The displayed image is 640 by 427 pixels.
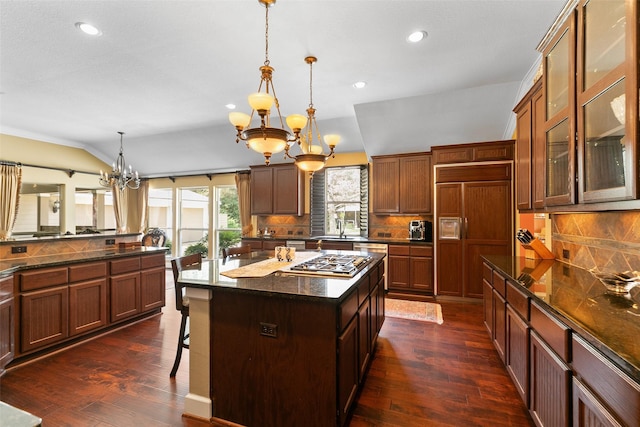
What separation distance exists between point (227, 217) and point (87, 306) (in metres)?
4.35

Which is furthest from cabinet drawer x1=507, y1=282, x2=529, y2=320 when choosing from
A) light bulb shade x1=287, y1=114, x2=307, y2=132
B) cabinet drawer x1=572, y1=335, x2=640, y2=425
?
light bulb shade x1=287, y1=114, x2=307, y2=132

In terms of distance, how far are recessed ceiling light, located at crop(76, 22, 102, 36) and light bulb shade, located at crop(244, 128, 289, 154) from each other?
191 cm

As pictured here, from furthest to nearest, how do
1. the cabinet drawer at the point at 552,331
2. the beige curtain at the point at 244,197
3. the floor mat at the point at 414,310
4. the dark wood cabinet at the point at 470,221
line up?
the beige curtain at the point at 244,197 → the dark wood cabinet at the point at 470,221 → the floor mat at the point at 414,310 → the cabinet drawer at the point at 552,331

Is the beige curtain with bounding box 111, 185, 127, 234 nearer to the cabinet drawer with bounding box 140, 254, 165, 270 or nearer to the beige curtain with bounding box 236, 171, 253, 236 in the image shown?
the beige curtain with bounding box 236, 171, 253, 236

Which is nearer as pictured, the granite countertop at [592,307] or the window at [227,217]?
the granite countertop at [592,307]

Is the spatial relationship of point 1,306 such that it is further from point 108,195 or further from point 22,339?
point 108,195

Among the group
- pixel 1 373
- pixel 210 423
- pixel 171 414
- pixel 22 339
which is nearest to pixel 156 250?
pixel 22 339

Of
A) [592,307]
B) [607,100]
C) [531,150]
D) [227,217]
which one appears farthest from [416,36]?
[227,217]

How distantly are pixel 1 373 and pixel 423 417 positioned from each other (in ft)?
11.3

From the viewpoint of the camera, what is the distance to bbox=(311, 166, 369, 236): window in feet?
19.8

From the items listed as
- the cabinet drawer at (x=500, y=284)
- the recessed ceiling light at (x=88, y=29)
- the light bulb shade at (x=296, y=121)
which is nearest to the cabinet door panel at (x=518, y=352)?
the cabinet drawer at (x=500, y=284)

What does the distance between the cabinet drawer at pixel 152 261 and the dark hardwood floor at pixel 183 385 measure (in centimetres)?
86

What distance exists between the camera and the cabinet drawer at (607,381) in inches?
35.8

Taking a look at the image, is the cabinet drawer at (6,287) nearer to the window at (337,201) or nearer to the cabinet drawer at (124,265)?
the cabinet drawer at (124,265)
